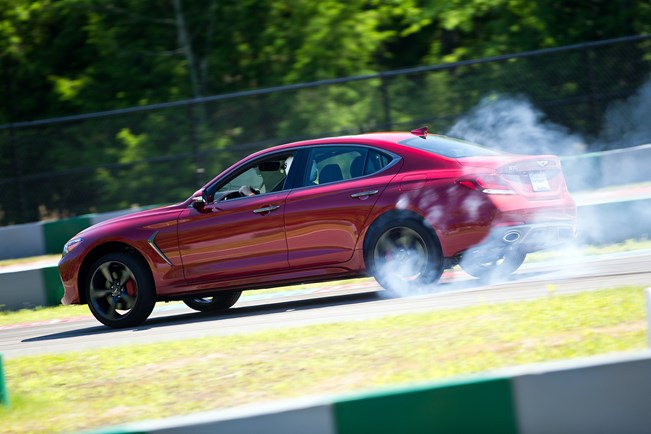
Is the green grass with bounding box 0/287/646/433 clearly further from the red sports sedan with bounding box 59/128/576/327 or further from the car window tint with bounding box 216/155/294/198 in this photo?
the car window tint with bounding box 216/155/294/198

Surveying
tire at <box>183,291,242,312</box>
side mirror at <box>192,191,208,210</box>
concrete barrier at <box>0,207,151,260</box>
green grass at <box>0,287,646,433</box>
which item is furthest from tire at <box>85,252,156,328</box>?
concrete barrier at <box>0,207,151,260</box>

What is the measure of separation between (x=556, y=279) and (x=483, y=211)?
1.10 meters

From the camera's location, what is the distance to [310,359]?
682 centimetres

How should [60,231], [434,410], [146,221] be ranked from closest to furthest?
[434,410], [146,221], [60,231]

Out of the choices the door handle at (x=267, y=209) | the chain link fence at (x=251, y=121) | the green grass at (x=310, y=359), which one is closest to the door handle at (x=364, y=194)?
the door handle at (x=267, y=209)

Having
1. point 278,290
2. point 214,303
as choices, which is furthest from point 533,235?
point 278,290

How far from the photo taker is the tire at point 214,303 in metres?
→ 10.6

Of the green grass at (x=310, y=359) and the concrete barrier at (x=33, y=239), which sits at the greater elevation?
the concrete barrier at (x=33, y=239)

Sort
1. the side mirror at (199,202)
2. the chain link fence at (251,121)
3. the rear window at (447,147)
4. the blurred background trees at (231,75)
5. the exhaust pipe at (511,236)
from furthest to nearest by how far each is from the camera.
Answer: the blurred background trees at (231,75) → the chain link fence at (251,121) → the side mirror at (199,202) → the rear window at (447,147) → the exhaust pipe at (511,236)

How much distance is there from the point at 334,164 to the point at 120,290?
2.47m

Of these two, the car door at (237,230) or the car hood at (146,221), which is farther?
the car hood at (146,221)

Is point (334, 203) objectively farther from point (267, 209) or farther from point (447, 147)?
point (447, 147)

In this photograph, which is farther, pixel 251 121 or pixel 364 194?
pixel 251 121

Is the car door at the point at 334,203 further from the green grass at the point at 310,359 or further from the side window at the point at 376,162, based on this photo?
the green grass at the point at 310,359
